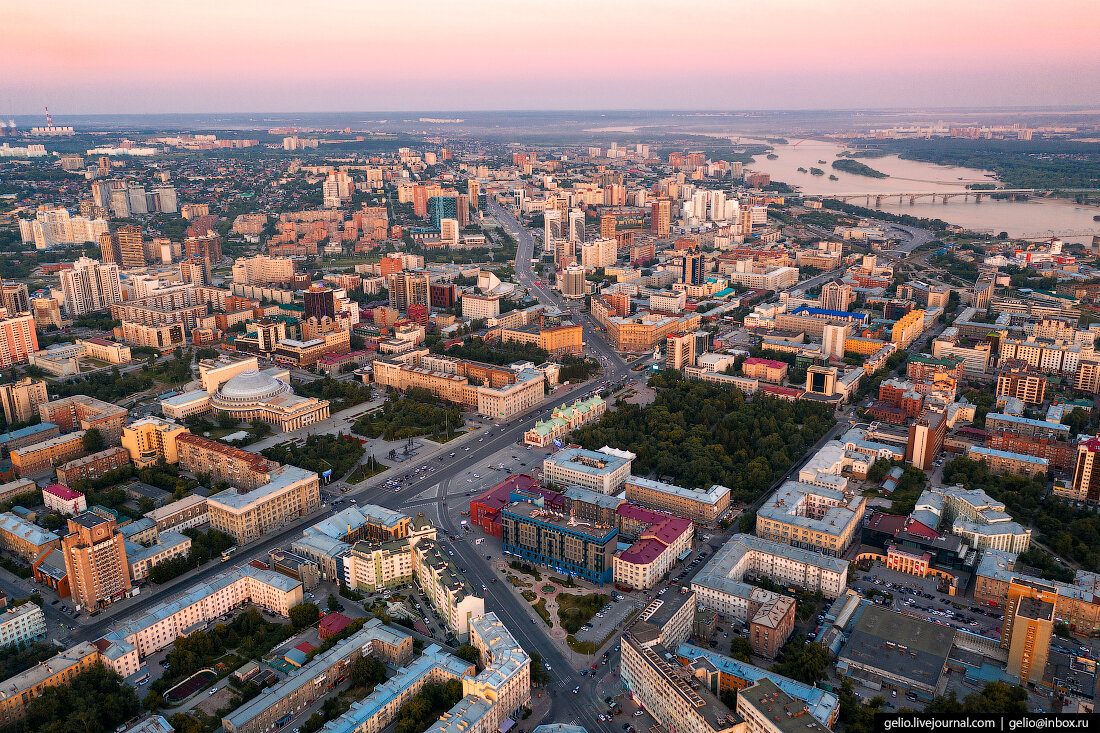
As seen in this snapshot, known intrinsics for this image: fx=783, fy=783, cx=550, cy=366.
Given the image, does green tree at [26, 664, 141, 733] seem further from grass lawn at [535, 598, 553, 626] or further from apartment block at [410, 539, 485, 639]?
grass lawn at [535, 598, 553, 626]

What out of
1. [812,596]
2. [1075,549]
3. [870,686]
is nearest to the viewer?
[870,686]

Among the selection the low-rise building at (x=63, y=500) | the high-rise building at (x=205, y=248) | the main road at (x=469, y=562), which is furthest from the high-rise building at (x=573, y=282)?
the low-rise building at (x=63, y=500)

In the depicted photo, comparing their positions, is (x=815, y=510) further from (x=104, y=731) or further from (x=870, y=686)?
(x=104, y=731)

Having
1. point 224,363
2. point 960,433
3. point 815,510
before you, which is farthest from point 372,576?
point 960,433

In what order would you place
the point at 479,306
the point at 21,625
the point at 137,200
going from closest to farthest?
1. the point at 21,625
2. the point at 479,306
3. the point at 137,200

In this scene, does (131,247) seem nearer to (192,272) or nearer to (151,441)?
(192,272)

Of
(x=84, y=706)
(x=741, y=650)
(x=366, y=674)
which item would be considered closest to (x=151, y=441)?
(x=84, y=706)
